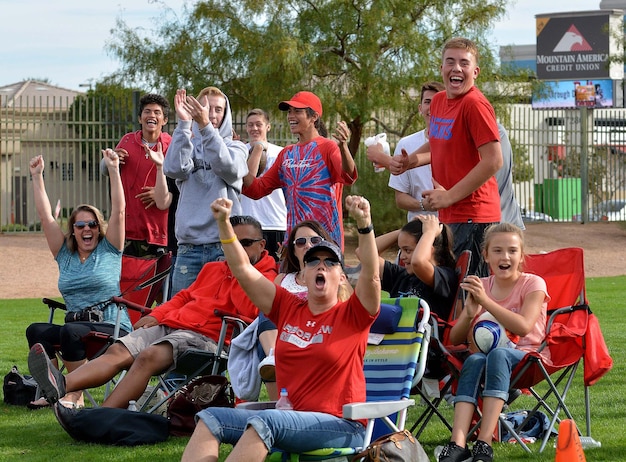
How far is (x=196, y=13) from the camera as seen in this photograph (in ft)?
78.9

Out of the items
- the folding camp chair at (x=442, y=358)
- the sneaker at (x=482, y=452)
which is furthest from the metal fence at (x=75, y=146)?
the sneaker at (x=482, y=452)

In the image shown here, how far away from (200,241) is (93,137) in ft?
50.2

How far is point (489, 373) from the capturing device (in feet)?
17.3

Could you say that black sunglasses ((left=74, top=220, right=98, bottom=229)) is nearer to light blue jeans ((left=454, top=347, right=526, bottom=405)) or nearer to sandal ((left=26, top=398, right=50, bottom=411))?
sandal ((left=26, top=398, right=50, bottom=411))

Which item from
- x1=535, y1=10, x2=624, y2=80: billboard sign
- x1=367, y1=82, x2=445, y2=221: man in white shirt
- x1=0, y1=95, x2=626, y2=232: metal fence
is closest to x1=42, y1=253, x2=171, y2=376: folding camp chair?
x1=367, y1=82, x2=445, y2=221: man in white shirt

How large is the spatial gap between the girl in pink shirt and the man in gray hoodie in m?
1.91

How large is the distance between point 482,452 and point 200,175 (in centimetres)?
293

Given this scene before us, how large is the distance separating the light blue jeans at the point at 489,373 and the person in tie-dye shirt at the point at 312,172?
164 cm

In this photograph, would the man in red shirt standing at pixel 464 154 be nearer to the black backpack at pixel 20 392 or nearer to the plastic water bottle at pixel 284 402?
the plastic water bottle at pixel 284 402

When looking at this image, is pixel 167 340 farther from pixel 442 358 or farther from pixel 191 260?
pixel 442 358

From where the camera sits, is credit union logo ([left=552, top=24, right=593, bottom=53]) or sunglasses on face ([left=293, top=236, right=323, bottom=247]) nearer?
sunglasses on face ([left=293, top=236, right=323, bottom=247])

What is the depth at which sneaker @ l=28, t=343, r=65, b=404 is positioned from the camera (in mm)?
5832

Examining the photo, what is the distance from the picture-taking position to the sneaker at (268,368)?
538 cm

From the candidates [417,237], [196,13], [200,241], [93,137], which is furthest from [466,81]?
[196,13]
